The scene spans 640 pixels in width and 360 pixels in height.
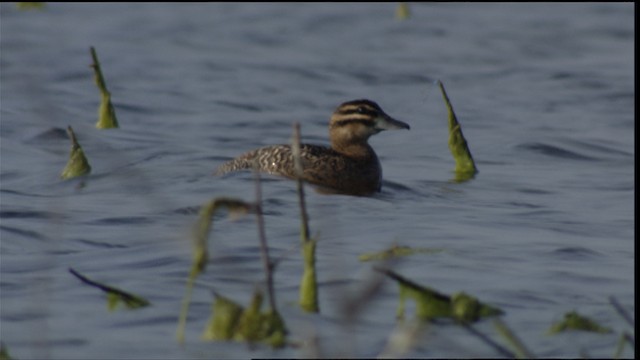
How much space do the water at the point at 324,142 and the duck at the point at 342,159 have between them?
0.22 meters

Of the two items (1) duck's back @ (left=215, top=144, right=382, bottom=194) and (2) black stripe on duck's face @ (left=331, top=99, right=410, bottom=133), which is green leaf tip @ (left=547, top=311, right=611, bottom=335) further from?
(2) black stripe on duck's face @ (left=331, top=99, right=410, bottom=133)

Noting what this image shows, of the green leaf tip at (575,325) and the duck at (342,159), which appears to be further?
the duck at (342,159)

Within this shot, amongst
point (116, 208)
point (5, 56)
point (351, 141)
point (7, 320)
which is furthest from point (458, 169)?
point (5, 56)

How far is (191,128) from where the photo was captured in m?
17.2

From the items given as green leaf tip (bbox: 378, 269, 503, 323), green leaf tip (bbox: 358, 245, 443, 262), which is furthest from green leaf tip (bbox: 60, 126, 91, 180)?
green leaf tip (bbox: 378, 269, 503, 323)

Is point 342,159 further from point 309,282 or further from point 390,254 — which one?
point 309,282

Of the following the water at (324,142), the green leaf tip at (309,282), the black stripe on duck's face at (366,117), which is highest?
the green leaf tip at (309,282)

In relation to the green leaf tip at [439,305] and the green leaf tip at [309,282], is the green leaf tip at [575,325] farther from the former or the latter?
the green leaf tip at [309,282]

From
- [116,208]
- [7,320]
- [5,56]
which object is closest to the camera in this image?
[7,320]

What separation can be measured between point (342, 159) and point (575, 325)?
5.74 m

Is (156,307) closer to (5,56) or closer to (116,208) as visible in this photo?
(116,208)

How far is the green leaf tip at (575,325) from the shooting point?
8.33 m

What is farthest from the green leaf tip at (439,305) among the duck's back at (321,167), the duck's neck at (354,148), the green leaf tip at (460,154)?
the duck's neck at (354,148)

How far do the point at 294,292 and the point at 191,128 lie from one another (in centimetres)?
788
